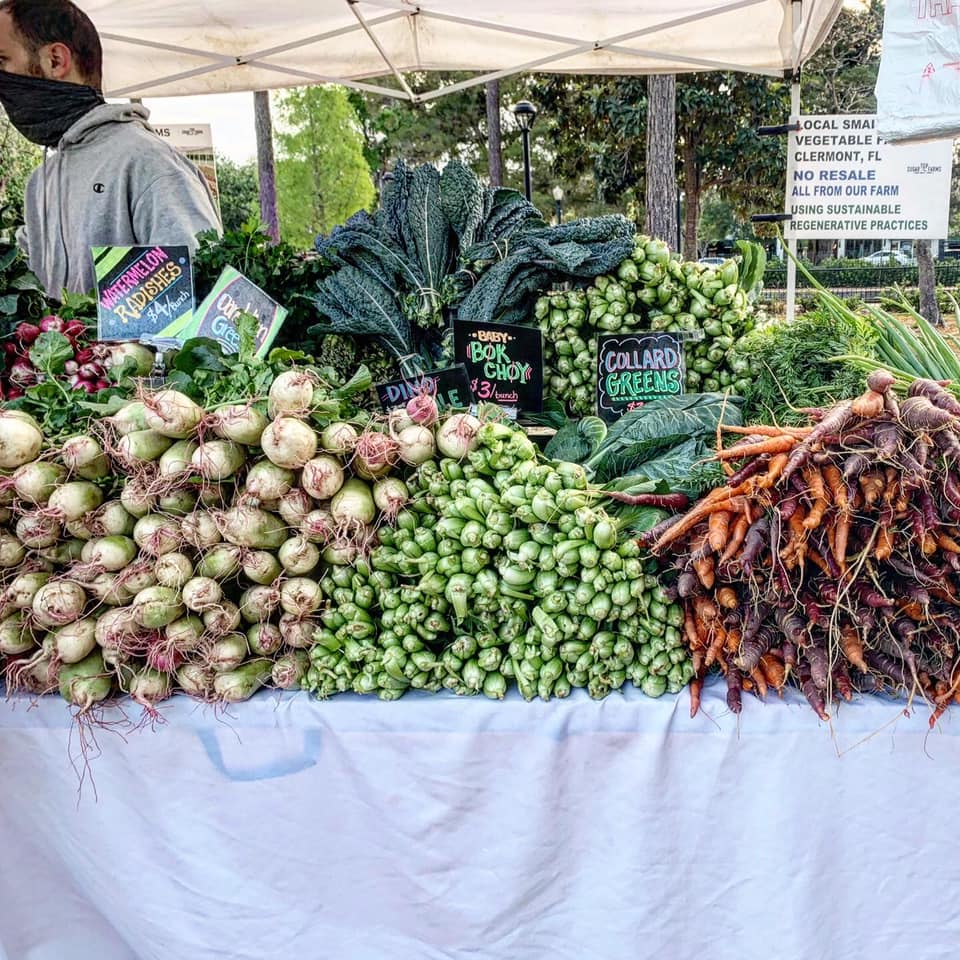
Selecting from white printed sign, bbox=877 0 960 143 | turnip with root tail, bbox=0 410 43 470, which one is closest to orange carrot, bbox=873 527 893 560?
turnip with root tail, bbox=0 410 43 470

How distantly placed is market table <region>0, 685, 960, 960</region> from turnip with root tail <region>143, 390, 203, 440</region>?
0.60m

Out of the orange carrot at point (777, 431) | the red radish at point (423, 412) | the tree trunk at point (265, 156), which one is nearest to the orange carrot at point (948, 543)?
the orange carrot at point (777, 431)

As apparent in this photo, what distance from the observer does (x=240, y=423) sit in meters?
1.53

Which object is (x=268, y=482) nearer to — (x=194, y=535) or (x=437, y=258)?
(x=194, y=535)

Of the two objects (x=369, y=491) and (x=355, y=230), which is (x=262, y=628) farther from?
(x=355, y=230)

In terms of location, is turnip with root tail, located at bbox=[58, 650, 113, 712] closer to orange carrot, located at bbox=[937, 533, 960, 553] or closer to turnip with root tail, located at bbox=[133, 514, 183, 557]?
turnip with root tail, located at bbox=[133, 514, 183, 557]

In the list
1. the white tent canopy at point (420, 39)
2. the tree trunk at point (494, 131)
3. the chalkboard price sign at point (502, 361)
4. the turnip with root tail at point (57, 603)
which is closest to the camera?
the turnip with root tail at point (57, 603)

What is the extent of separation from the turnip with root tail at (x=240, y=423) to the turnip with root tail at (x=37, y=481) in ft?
1.21

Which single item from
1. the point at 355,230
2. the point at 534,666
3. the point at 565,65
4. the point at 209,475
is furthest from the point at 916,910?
the point at 565,65

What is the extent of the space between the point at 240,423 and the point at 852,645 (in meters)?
1.29

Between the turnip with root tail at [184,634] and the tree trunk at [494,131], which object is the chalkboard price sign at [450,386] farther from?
the tree trunk at [494,131]

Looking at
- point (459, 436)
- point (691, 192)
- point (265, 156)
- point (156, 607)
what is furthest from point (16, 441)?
point (691, 192)

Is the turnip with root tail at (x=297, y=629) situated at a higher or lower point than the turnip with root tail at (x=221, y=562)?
lower

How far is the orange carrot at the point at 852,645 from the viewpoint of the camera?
4.50 ft
